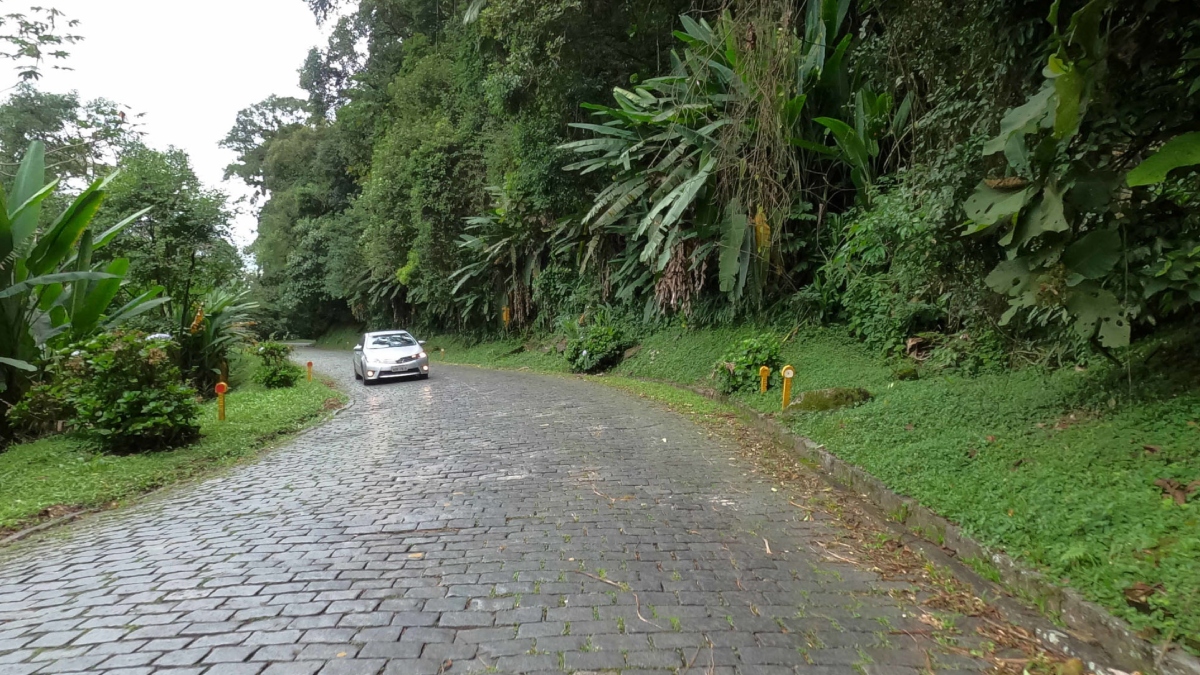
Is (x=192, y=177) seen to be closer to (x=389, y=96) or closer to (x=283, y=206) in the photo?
(x=389, y=96)

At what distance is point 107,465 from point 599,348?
41.9 ft

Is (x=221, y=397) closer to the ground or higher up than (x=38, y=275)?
closer to the ground

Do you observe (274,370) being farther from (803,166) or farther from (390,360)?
(803,166)

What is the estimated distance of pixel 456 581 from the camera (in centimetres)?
427

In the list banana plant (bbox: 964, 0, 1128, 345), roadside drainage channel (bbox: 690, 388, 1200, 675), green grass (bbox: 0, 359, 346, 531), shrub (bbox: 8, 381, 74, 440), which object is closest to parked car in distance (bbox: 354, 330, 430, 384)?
green grass (bbox: 0, 359, 346, 531)

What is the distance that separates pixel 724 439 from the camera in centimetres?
920

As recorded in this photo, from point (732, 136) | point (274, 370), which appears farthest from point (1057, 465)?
point (274, 370)

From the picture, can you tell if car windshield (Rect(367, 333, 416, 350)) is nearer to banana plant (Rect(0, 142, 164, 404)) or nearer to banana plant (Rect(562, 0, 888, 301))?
banana plant (Rect(562, 0, 888, 301))

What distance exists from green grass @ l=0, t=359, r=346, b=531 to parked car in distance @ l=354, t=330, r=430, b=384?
6526 millimetres

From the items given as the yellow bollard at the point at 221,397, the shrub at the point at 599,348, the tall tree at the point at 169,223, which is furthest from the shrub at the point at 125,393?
the shrub at the point at 599,348

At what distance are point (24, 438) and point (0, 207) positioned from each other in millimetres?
3115

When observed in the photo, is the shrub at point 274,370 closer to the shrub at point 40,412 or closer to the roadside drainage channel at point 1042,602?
the shrub at point 40,412

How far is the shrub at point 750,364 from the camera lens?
12.1 m

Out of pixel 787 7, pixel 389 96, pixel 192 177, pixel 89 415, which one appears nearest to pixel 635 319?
pixel 787 7
